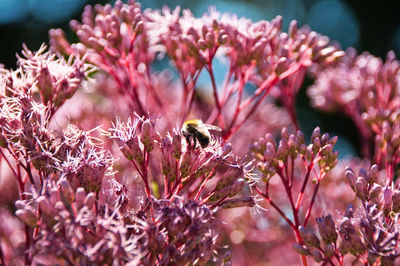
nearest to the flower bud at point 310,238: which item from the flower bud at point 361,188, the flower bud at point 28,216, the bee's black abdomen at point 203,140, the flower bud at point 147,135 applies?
the flower bud at point 361,188

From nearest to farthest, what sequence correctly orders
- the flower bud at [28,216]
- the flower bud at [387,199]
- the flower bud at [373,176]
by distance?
the flower bud at [28,216]
the flower bud at [387,199]
the flower bud at [373,176]

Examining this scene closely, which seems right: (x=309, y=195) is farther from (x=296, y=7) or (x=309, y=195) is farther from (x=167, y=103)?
(x=296, y=7)

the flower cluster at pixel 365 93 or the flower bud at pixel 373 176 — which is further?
the flower cluster at pixel 365 93

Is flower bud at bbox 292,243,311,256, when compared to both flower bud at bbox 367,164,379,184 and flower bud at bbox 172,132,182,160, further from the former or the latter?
flower bud at bbox 172,132,182,160

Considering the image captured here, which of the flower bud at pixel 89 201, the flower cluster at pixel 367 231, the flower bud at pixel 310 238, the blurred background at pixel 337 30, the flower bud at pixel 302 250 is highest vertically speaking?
the flower bud at pixel 89 201

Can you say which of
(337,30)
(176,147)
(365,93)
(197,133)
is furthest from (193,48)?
(337,30)

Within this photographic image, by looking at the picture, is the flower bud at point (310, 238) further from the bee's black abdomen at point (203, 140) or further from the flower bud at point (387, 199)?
the bee's black abdomen at point (203, 140)

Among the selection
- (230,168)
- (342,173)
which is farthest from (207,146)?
(342,173)

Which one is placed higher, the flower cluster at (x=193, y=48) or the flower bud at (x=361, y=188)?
the flower cluster at (x=193, y=48)

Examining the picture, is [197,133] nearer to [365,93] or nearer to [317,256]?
[317,256]
